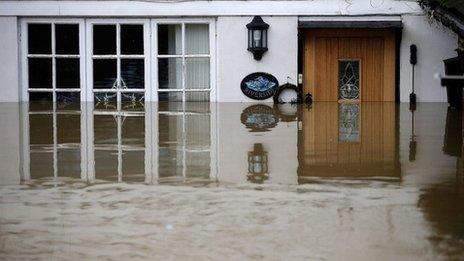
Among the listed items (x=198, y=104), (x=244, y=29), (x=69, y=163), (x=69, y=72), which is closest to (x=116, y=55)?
(x=69, y=72)

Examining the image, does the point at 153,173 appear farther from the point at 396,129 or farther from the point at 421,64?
the point at 421,64

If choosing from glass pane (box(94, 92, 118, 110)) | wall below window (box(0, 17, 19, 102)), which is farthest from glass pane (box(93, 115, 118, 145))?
wall below window (box(0, 17, 19, 102))

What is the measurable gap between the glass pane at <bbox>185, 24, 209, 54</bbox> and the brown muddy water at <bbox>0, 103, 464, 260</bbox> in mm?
7526

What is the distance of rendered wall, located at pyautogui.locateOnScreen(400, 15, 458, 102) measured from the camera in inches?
738

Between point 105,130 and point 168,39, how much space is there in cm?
848

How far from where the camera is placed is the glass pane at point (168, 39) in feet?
64.4

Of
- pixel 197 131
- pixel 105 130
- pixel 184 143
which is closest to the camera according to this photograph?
pixel 184 143

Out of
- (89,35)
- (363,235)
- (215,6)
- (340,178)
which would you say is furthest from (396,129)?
(89,35)

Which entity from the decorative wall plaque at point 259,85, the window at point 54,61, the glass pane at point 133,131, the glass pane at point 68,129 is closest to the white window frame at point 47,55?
the window at point 54,61

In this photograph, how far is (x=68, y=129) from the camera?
11.7m

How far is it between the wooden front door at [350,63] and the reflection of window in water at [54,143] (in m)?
5.99

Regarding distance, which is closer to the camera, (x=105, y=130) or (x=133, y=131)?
(x=133, y=131)

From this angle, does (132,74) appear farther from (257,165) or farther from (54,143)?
(257,165)

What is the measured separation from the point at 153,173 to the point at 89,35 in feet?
42.1
